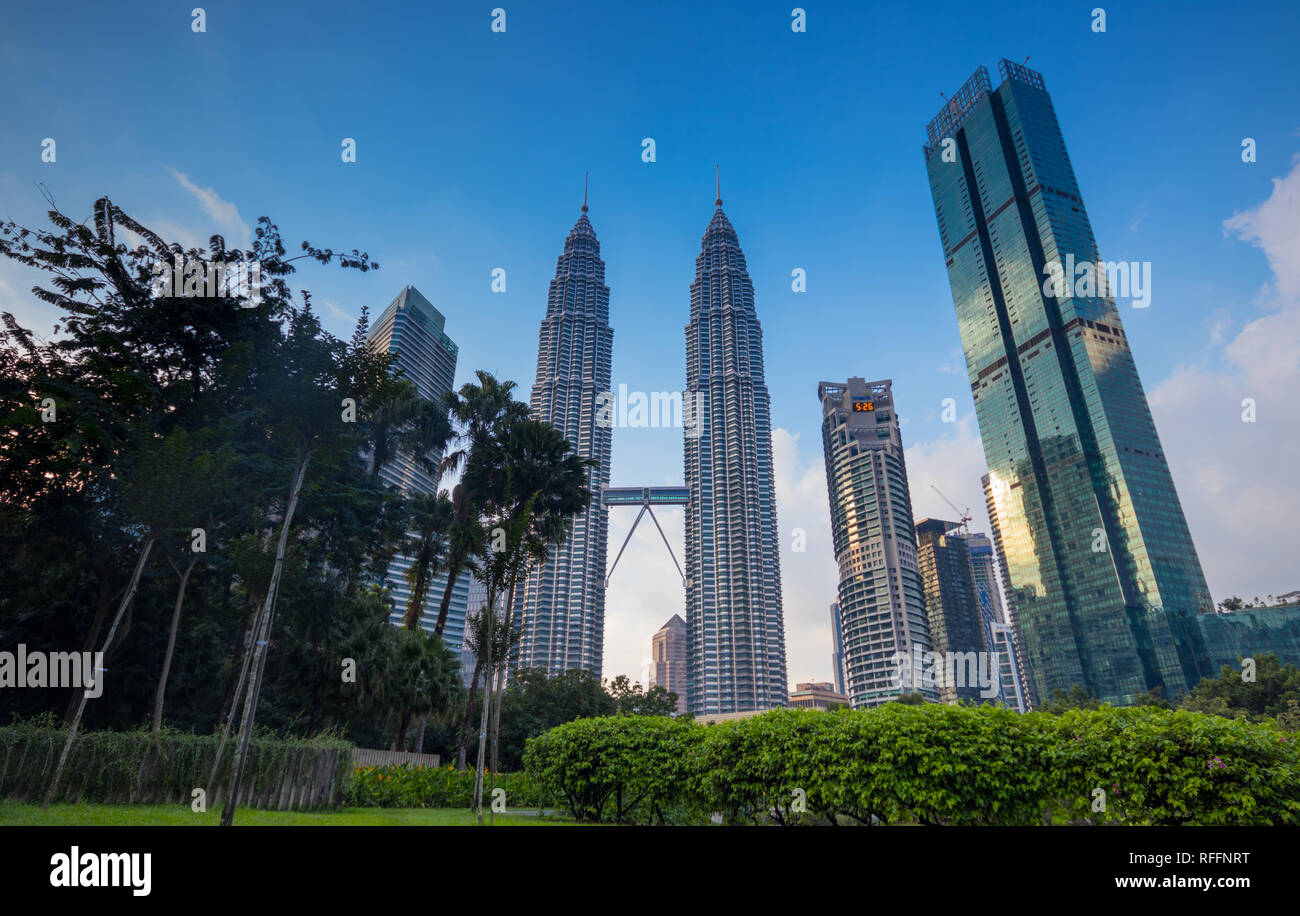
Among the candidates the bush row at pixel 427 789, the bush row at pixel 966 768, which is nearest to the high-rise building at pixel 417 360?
the bush row at pixel 427 789

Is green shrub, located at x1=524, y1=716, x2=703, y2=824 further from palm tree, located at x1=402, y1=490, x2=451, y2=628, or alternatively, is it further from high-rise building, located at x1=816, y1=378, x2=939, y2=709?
high-rise building, located at x1=816, y1=378, x2=939, y2=709

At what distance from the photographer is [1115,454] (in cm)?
10031

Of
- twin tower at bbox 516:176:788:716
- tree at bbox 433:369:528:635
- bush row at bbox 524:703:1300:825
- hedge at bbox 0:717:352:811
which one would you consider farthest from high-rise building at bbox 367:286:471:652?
bush row at bbox 524:703:1300:825

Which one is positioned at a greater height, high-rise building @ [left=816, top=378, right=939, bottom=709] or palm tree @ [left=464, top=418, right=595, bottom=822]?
high-rise building @ [left=816, top=378, right=939, bottom=709]

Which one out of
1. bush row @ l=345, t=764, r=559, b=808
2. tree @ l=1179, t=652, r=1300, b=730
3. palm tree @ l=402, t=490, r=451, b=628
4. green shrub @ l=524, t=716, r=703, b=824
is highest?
palm tree @ l=402, t=490, r=451, b=628

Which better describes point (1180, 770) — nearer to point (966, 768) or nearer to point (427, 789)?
point (966, 768)

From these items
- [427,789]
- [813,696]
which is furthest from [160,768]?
[813,696]

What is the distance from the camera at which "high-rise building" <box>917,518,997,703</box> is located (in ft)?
581

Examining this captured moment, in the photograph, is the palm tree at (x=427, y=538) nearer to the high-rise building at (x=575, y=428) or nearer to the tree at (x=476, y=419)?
the tree at (x=476, y=419)

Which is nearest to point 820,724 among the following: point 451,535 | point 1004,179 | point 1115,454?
point 451,535

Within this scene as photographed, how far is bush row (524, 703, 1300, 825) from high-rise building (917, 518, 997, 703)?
17679 cm

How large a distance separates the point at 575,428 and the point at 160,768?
10976 centimetres

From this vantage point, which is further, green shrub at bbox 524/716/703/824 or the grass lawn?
green shrub at bbox 524/716/703/824
